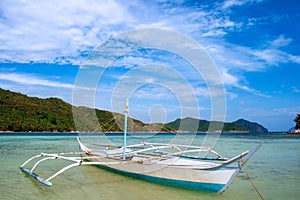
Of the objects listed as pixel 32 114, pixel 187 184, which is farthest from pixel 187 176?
pixel 32 114

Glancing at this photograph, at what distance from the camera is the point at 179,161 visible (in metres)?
8.04

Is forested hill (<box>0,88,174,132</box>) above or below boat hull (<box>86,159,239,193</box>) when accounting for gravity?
above

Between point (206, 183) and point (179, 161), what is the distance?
1718 mm

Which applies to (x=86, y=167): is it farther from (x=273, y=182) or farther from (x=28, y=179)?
(x=273, y=182)

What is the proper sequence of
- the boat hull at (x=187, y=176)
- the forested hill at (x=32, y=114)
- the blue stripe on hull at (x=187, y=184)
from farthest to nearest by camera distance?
the forested hill at (x=32, y=114), the blue stripe on hull at (x=187, y=184), the boat hull at (x=187, y=176)

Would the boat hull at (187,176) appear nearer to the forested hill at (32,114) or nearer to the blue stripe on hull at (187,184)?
the blue stripe on hull at (187,184)

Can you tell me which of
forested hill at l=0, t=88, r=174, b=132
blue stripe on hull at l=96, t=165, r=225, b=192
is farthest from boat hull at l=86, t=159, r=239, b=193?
forested hill at l=0, t=88, r=174, b=132

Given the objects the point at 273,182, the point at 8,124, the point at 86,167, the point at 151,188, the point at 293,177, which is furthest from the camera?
the point at 8,124

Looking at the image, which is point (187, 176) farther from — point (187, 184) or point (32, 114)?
point (32, 114)

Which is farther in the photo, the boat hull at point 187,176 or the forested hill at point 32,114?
the forested hill at point 32,114

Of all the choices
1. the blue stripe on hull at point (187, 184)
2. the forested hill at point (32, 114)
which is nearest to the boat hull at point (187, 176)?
the blue stripe on hull at point (187, 184)

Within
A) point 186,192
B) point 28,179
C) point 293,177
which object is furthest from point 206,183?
point 28,179

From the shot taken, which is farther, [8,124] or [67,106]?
[67,106]

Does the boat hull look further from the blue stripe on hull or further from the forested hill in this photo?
the forested hill
